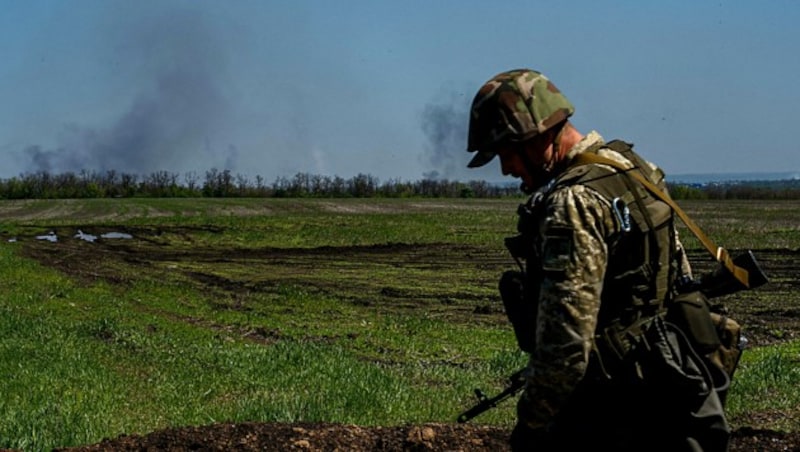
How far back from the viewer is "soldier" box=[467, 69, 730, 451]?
2.83 meters

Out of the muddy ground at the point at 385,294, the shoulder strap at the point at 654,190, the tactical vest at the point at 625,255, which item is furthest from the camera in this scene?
the muddy ground at the point at 385,294

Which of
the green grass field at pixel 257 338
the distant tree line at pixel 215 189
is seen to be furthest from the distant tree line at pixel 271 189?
the green grass field at pixel 257 338

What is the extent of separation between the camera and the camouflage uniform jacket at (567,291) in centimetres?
281

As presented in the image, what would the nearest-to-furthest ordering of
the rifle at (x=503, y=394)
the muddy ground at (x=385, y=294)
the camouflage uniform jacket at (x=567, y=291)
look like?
the camouflage uniform jacket at (x=567, y=291), the rifle at (x=503, y=394), the muddy ground at (x=385, y=294)

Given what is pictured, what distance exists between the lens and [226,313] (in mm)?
16156

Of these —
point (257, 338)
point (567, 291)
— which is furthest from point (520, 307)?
point (257, 338)

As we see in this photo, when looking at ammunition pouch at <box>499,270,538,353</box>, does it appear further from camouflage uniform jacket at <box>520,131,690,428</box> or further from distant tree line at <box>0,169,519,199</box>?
distant tree line at <box>0,169,519,199</box>

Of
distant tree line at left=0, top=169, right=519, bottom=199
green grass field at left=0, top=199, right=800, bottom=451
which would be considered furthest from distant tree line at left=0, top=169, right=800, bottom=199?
green grass field at left=0, top=199, right=800, bottom=451

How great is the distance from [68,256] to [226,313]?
12830mm

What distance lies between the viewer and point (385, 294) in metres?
19.1

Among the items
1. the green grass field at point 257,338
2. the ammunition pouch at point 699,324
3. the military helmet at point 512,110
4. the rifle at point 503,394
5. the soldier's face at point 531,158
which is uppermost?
the military helmet at point 512,110

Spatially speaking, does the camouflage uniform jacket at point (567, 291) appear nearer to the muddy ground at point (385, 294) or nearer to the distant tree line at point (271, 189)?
the muddy ground at point (385, 294)

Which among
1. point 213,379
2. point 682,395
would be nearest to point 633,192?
point 682,395

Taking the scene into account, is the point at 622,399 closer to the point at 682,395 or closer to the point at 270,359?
the point at 682,395
